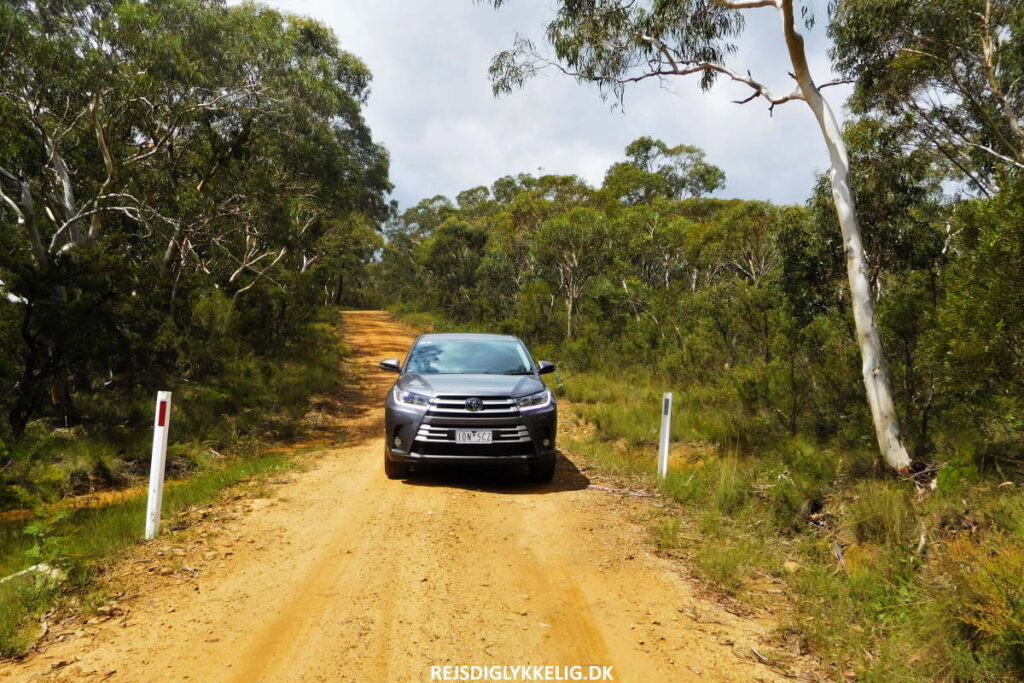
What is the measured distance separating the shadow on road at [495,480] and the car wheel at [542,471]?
7 centimetres

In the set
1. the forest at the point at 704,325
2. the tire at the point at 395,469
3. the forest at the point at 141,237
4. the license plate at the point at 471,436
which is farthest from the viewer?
the forest at the point at 141,237

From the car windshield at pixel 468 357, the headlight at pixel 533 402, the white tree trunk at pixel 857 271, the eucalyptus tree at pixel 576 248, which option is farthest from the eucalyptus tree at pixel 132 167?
the white tree trunk at pixel 857 271

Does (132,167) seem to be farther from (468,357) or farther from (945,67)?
(945,67)

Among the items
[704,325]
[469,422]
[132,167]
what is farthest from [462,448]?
[132,167]

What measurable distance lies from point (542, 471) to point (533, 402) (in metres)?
0.93

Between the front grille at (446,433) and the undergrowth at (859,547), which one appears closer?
the undergrowth at (859,547)

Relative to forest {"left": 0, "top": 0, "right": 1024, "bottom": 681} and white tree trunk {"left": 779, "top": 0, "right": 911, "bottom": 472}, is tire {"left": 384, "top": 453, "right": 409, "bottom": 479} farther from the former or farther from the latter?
white tree trunk {"left": 779, "top": 0, "right": 911, "bottom": 472}

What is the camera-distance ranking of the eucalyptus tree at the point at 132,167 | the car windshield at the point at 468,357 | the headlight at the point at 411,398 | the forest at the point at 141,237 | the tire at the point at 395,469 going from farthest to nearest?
the eucalyptus tree at the point at 132,167 < the forest at the point at 141,237 < the car windshield at the point at 468,357 < the tire at the point at 395,469 < the headlight at the point at 411,398

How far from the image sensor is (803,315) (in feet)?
30.6

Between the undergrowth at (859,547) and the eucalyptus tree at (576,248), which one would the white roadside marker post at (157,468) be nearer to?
the undergrowth at (859,547)

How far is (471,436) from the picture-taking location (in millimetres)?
6105

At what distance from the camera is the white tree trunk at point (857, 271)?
650cm

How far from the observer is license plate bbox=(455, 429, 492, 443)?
610 cm

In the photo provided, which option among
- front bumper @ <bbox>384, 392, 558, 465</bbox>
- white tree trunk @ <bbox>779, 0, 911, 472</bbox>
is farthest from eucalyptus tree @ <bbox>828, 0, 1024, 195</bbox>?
front bumper @ <bbox>384, 392, 558, 465</bbox>
